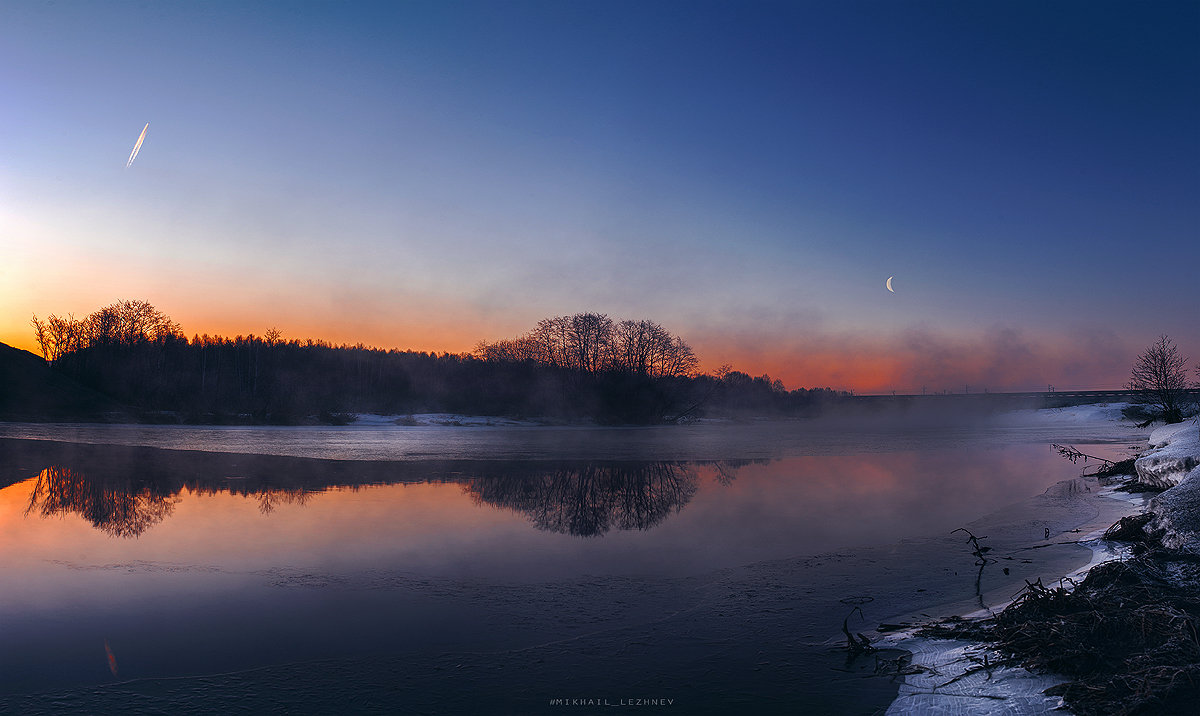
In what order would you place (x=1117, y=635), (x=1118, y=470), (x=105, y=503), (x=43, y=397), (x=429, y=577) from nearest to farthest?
(x=1117, y=635), (x=429, y=577), (x=105, y=503), (x=1118, y=470), (x=43, y=397)

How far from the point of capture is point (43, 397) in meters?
57.6

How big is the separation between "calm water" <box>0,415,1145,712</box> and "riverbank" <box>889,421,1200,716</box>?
1.91ft

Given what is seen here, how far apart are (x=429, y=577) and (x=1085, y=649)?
19.9 ft

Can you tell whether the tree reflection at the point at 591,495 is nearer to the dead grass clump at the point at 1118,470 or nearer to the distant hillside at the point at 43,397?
the dead grass clump at the point at 1118,470

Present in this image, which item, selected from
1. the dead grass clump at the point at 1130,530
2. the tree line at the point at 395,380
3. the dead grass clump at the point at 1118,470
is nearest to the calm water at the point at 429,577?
the dead grass clump at the point at 1130,530

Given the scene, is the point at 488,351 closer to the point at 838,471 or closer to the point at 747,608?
the point at 838,471

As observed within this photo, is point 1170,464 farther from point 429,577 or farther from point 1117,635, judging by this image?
point 429,577

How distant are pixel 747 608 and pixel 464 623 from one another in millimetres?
2752

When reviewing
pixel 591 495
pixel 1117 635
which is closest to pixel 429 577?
pixel 1117 635

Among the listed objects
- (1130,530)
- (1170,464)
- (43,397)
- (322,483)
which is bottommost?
(322,483)

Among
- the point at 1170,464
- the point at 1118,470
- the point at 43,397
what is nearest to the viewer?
the point at 1170,464

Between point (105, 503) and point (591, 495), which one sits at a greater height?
point (105, 503)

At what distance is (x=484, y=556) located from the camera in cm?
816

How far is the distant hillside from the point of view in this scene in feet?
174
